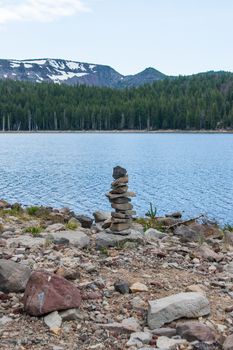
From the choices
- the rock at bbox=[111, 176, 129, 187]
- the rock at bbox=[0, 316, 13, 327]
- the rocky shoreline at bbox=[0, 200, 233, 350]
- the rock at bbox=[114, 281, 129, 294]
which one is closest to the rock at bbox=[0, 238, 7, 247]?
the rocky shoreline at bbox=[0, 200, 233, 350]

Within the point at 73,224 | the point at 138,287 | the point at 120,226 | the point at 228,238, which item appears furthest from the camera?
the point at 228,238

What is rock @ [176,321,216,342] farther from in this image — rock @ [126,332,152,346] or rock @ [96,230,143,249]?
rock @ [96,230,143,249]

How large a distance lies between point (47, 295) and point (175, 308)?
7.53 ft

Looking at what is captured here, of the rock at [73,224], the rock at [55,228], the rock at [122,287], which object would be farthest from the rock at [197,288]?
the rock at [73,224]

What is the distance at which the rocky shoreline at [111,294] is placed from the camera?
855 centimetres

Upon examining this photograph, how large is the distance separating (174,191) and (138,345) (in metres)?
38.1

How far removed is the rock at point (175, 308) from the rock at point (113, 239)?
510 centimetres

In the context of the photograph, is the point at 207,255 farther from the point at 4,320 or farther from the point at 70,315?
the point at 4,320

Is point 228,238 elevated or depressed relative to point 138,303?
depressed

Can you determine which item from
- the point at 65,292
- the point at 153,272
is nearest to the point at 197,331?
the point at 65,292

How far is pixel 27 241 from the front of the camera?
14.6 m

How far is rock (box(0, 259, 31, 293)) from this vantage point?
404 inches

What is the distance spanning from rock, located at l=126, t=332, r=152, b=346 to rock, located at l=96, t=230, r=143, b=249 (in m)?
5.79

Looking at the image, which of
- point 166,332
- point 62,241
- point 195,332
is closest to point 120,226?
point 62,241
